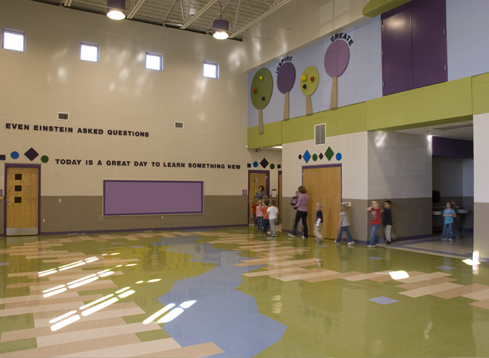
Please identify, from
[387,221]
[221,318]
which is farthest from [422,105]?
[221,318]

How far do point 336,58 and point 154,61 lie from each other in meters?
6.82

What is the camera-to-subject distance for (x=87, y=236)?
12.9m

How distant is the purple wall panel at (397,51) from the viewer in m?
10.1

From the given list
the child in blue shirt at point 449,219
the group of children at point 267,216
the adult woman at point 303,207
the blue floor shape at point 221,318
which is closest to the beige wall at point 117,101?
the group of children at point 267,216

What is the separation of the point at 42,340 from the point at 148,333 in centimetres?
104

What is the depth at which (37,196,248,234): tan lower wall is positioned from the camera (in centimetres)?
1333

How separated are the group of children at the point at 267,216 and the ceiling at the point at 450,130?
449 cm

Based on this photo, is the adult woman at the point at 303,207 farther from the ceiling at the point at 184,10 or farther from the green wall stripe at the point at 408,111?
the ceiling at the point at 184,10

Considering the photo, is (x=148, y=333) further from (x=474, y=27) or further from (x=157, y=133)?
(x=157, y=133)

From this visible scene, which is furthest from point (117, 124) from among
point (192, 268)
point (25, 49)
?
point (192, 268)

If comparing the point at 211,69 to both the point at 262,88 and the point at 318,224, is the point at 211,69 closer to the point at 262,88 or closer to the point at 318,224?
the point at 262,88

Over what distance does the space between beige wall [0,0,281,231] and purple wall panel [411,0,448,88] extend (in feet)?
25.2

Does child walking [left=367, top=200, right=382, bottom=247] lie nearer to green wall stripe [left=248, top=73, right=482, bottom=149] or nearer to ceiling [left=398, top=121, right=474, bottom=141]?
green wall stripe [left=248, top=73, right=482, bottom=149]

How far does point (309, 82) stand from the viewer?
43.1 ft
